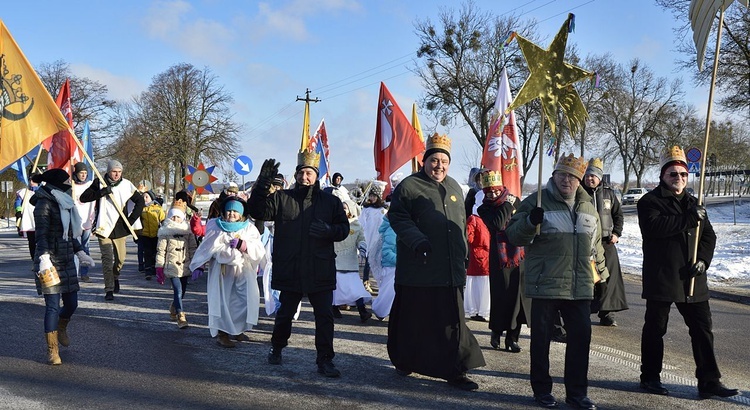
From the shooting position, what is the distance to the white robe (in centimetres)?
673

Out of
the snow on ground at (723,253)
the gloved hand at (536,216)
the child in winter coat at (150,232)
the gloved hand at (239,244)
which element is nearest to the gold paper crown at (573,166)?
the gloved hand at (536,216)

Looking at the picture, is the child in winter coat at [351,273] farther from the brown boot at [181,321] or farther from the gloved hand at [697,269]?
the gloved hand at [697,269]

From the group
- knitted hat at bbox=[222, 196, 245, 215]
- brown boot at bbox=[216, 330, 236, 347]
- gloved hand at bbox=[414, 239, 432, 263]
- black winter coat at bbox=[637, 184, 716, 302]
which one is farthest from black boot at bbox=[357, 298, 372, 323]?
black winter coat at bbox=[637, 184, 716, 302]

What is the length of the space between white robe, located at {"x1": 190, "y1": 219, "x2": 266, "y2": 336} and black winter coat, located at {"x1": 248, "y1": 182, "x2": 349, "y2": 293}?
42.6 inches

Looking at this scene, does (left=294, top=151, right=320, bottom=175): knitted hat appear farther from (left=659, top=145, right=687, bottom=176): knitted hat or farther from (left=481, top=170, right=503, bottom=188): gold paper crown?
(left=659, top=145, right=687, bottom=176): knitted hat

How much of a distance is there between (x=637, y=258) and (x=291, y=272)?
14718mm

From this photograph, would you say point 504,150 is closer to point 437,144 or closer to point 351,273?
point 351,273

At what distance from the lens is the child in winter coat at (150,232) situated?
1210 centimetres

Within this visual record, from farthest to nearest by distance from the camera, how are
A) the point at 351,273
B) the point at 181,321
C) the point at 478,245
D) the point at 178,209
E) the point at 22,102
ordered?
1. the point at 351,273
2. the point at 178,209
3. the point at 478,245
4. the point at 181,321
5. the point at 22,102

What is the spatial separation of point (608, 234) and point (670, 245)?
2.88 meters

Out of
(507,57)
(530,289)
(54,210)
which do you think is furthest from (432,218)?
(507,57)

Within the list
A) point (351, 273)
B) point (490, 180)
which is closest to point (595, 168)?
point (490, 180)

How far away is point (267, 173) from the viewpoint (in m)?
5.58

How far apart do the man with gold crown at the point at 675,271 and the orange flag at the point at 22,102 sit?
614 centimetres
